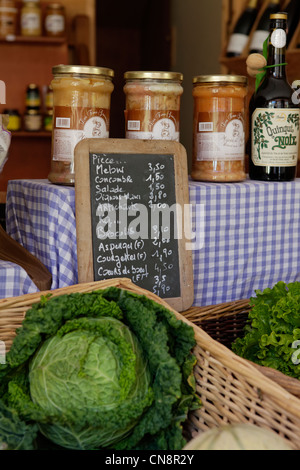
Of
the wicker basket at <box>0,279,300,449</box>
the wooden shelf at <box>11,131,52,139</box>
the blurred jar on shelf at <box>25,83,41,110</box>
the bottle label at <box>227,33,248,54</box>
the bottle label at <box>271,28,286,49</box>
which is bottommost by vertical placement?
the wicker basket at <box>0,279,300,449</box>

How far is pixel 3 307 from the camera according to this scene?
3.30 ft

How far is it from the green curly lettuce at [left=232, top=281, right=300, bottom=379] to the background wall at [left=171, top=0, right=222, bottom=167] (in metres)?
2.89

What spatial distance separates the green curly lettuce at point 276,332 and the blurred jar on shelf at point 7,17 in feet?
10.2

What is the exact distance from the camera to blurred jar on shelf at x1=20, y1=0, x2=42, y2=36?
12.3 ft

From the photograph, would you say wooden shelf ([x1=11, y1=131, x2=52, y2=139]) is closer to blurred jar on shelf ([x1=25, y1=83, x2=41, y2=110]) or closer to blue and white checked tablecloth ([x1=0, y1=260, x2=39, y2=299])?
blurred jar on shelf ([x1=25, y1=83, x2=41, y2=110])

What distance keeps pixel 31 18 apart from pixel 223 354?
341 centimetres

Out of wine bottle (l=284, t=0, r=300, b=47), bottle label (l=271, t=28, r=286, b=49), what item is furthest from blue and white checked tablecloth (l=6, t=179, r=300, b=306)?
wine bottle (l=284, t=0, r=300, b=47)

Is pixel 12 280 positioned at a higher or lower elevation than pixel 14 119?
lower

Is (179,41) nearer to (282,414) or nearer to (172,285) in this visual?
(172,285)

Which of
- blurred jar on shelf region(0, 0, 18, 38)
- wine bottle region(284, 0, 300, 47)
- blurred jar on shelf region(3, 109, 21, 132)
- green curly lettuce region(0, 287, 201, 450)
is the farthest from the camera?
blurred jar on shelf region(3, 109, 21, 132)

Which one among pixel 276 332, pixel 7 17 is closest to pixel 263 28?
pixel 7 17

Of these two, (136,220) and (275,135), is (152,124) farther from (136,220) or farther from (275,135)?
(275,135)

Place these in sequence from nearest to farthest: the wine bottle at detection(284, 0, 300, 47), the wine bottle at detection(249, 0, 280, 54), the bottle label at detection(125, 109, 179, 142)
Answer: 1. the bottle label at detection(125, 109, 179, 142)
2. the wine bottle at detection(284, 0, 300, 47)
3. the wine bottle at detection(249, 0, 280, 54)

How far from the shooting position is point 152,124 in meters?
1.37
